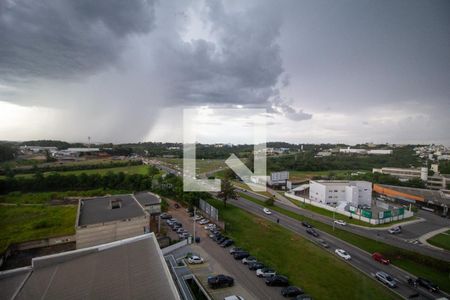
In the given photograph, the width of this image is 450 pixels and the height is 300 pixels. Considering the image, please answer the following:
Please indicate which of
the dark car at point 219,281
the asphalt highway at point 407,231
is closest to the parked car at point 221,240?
the dark car at point 219,281

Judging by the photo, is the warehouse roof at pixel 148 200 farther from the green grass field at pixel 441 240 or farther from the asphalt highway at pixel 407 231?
the green grass field at pixel 441 240

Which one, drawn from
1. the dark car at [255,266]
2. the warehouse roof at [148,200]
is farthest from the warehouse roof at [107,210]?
the dark car at [255,266]

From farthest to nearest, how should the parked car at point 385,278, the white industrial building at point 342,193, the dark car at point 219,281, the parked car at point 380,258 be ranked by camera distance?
the white industrial building at point 342,193 < the parked car at point 380,258 < the parked car at point 385,278 < the dark car at point 219,281

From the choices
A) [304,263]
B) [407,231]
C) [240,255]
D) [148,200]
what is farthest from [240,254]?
[407,231]

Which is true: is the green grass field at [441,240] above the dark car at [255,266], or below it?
below

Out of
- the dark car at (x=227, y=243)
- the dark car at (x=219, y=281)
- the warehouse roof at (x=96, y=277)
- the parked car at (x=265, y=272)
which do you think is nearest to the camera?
the warehouse roof at (x=96, y=277)

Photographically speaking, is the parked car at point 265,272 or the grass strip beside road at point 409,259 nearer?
the parked car at point 265,272

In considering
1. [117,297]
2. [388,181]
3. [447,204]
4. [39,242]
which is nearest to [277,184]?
[388,181]

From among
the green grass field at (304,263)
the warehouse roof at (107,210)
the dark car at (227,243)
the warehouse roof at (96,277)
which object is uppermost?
the warehouse roof at (96,277)

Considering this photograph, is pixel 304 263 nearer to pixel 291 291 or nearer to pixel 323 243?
pixel 291 291
